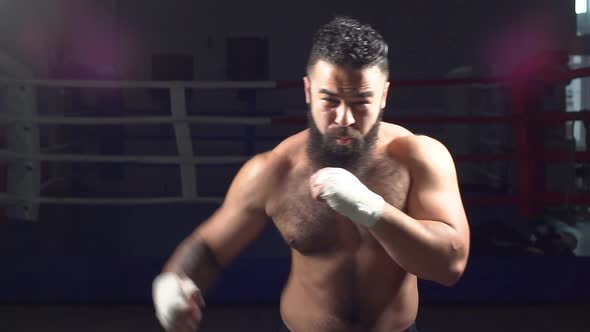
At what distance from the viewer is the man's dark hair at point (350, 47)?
1.19 metres

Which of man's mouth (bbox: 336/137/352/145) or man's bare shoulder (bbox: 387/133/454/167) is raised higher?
man's mouth (bbox: 336/137/352/145)

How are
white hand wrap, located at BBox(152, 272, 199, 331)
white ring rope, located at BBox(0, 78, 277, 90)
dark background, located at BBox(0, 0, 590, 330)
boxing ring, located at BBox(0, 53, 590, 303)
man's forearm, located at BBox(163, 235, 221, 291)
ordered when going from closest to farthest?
white hand wrap, located at BBox(152, 272, 199, 331) < man's forearm, located at BBox(163, 235, 221, 291) < boxing ring, located at BBox(0, 53, 590, 303) < white ring rope, located at BBox(0, 78, 277, 90) < dark background, located at BBox(0, 0, 590, 330)

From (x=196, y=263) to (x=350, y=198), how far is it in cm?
41

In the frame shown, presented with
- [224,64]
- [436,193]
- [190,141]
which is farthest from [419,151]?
[224,64]

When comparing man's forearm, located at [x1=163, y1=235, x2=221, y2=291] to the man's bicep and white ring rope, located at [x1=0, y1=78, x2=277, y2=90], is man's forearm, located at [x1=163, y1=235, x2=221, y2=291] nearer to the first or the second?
the man's bicep

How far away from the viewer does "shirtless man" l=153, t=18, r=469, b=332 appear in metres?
1.15

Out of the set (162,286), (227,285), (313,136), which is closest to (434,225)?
(313,136)

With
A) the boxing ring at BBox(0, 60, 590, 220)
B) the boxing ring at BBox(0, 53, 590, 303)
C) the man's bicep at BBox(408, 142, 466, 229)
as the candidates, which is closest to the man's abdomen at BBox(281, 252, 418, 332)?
the man's bicep at BBox(408, 142, 466, 229)

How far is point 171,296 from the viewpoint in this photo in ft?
4.07

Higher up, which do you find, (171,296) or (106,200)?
(171,296)

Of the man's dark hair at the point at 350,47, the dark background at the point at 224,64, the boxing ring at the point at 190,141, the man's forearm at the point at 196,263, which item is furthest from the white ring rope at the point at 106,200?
the man's dark hair at the point at 350,47

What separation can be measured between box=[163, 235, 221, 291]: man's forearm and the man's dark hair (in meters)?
0.45

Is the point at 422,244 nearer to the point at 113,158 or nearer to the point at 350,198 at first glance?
the point at 350,198

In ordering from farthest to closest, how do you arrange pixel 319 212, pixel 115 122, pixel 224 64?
pixel 224 64
pixel 115 122
pixel 319 212
